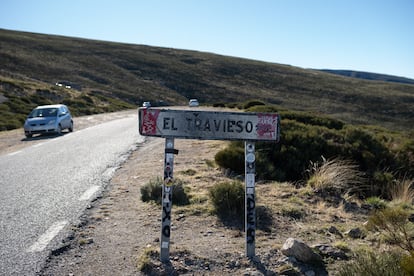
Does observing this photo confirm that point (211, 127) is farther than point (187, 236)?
No

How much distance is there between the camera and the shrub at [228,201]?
5.96 m

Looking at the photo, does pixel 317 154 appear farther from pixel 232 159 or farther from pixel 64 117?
pixel 64 117

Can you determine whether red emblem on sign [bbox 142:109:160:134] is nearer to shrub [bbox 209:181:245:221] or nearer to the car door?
shrub [bbox 209:181:245:221]

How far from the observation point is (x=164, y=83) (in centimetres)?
8088

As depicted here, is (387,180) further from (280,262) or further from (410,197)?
(280,262)

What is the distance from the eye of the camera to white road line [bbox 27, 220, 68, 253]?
473cm

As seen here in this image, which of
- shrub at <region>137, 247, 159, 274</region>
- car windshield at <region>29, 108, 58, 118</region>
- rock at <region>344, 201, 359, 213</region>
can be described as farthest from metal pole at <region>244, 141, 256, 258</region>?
car windshield at <region>29, 108, 58, 118</region>

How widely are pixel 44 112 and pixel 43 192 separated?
14383 millimetres

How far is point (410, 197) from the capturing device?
Result: 7887mm

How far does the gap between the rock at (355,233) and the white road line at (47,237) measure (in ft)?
12.1

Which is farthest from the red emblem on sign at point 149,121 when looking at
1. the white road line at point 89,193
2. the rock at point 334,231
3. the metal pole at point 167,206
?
the white road line at point 89,193

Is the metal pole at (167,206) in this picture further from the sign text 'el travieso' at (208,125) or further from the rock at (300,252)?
the rock at (300,252)

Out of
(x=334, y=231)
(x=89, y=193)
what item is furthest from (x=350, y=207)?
(x=89, y=193)

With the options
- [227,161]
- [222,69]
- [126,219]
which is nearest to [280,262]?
[126,219]
